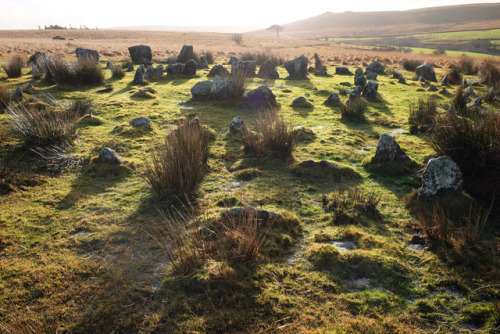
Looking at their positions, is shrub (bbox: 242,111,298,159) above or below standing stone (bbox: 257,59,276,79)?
below

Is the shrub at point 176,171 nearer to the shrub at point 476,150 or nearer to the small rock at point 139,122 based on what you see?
the small rock at point 139,122

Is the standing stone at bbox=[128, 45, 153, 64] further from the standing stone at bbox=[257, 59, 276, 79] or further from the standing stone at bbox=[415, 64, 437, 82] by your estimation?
the standing stone at bbox=[415, 64, 437, 82]

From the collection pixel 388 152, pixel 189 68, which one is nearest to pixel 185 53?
pixel 189 68

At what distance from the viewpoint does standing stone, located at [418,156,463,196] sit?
3932 millimetres

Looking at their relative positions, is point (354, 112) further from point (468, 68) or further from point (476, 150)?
point (468, 68)

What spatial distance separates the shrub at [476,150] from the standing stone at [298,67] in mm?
10167

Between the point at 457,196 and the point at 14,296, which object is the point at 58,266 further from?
the point at 457,196

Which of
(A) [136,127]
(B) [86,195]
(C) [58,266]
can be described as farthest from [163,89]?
(C) [58,266]

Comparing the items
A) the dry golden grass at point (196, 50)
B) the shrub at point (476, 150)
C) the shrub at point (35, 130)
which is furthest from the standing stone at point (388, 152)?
the dry golden grass at point (196, 50)

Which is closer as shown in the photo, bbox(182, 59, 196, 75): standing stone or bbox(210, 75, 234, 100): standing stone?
bbox(210, 75, 234, 100): standing stone

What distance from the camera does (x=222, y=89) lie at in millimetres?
9266

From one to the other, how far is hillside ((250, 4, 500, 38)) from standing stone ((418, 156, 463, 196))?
111360 millimetres

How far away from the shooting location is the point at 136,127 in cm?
674

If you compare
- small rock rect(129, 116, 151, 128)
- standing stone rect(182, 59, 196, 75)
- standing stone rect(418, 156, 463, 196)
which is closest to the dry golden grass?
standing stone rect(182, 59, 196, 75)
